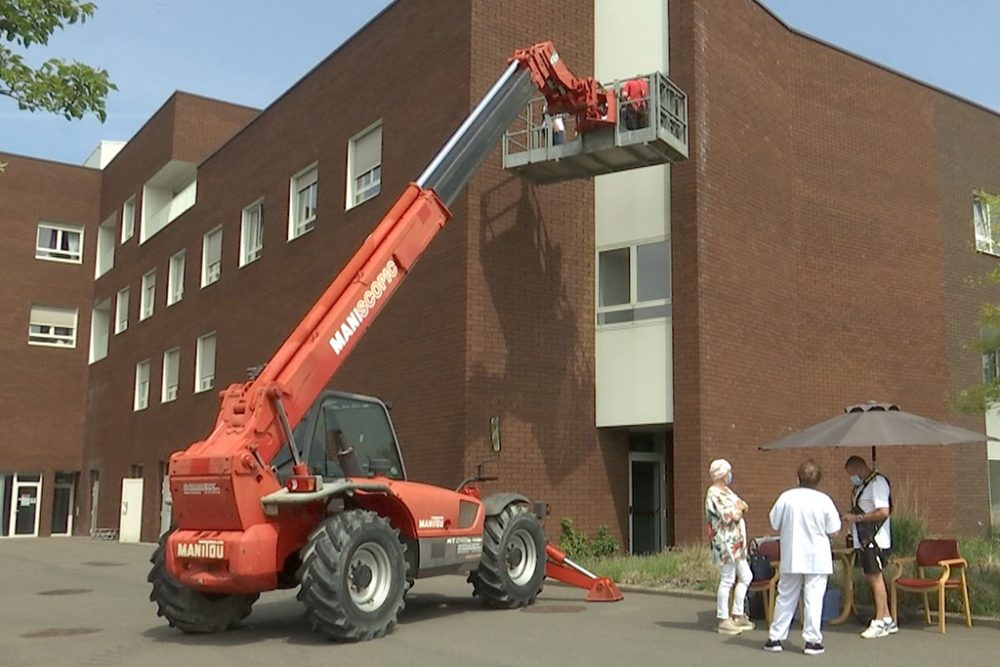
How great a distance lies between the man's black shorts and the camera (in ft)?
31.8

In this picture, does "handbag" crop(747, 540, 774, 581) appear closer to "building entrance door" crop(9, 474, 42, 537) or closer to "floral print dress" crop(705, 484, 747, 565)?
"floral print dress" crop(705, 484, 747, 565)

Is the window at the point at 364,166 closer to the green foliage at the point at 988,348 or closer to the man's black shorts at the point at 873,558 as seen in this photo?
the green foliage at the point at 988,348

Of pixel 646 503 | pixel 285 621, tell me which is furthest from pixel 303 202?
pixel 285 621

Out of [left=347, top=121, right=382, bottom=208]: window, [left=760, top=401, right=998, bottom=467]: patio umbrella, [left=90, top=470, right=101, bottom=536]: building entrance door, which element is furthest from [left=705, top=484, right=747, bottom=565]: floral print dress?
[left=90, top=470, right=101, bottom=536]: building entrance door

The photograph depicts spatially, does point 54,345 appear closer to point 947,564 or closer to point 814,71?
point 814,71

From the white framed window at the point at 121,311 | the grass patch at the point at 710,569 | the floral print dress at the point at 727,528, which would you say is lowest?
the grass patch at the point at 710,569

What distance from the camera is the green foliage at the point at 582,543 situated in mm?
17266

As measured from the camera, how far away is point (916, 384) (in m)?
21.6

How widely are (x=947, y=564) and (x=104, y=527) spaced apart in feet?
102

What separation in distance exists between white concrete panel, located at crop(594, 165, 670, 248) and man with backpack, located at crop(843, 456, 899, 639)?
28.4 feet

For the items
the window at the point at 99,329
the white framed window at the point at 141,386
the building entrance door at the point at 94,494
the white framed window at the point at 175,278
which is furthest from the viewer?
the window at the point at 99,329

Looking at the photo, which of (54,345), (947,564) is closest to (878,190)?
(947,564)

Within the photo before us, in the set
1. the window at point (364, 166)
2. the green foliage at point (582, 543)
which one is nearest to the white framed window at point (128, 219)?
the window at point (364, 166)

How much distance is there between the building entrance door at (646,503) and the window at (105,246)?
27114 millimetres
